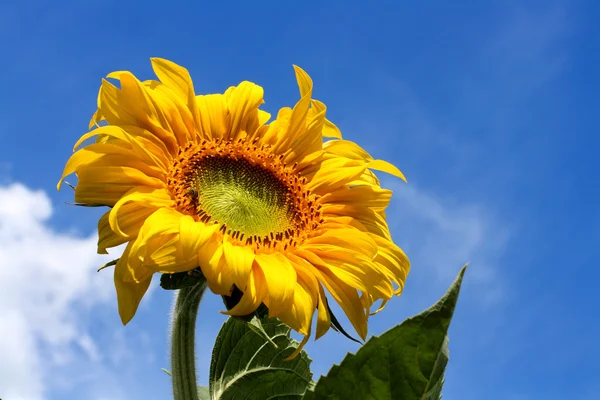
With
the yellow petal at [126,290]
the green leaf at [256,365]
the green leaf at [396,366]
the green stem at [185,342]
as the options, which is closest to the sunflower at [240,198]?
the yellow petal at [126,290]

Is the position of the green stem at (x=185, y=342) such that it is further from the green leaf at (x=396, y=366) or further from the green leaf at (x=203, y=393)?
the green leaf at (x=396, y=366)

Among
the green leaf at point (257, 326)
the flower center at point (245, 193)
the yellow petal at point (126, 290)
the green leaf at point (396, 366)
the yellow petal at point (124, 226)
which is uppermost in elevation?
the flower center at point (245, 193)

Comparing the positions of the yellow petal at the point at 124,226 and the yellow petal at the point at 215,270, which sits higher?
the yellow petal at the point at 124,226

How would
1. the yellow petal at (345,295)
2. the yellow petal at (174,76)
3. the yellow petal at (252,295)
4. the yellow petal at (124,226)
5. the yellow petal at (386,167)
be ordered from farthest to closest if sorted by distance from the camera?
the yellow petal at (386,167), the yellow petal at (174,76), the yellow petal at (345,295), the yellow petal at (124,226), the yellow petal at (252,295)

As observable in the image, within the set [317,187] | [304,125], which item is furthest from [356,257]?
[304,125]

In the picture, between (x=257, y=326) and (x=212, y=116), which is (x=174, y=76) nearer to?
(x=212, y=116)

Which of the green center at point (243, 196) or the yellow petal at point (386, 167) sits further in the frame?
the yellow petal at point (386, 167)

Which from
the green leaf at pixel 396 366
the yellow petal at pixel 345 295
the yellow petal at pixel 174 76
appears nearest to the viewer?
the green leaf at pixel 396 366
